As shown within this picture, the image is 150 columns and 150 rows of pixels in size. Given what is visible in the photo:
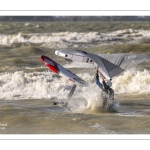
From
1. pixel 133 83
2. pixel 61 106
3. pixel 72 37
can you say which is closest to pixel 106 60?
pixel 61 106

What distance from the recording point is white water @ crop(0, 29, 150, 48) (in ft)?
107

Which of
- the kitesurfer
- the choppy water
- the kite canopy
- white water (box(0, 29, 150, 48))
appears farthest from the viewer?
white water (box(0, 29, 150, 48))

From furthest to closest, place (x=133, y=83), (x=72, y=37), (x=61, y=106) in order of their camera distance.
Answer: (x=72, y=37)
(x=133, y=83)
(x=61, y=106)

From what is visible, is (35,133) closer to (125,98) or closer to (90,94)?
(90,94)

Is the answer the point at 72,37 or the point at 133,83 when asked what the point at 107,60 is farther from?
the point at 72,37

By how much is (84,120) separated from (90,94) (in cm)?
144

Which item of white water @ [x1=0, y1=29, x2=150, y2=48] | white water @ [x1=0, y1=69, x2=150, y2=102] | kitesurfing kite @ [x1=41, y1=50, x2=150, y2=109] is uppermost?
kitesurfing kite @ [x1=41, y1=50, x2=150, y2=109]

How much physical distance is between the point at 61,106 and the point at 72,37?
78.4ft

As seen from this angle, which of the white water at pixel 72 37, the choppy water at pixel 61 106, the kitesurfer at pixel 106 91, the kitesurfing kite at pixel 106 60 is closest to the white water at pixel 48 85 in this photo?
the choppy water at pixel 61 106

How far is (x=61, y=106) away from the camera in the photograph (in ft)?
39.8

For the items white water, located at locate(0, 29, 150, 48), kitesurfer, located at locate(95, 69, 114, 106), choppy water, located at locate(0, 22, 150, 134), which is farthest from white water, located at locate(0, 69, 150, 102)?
white water, located at locate(0, 29, 150, 48)

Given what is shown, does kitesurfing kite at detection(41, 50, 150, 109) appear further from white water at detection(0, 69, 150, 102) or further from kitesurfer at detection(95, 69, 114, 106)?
white water at detection(0, 69, 150, 102)

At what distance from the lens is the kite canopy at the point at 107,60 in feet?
33.4
